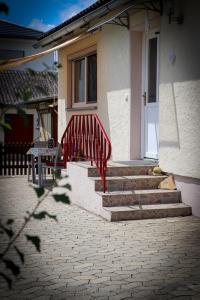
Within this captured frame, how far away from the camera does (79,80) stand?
1325 cm

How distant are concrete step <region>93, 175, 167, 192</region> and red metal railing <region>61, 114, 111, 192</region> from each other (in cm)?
19

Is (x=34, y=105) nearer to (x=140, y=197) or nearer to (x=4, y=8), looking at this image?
(x=140, y=197)

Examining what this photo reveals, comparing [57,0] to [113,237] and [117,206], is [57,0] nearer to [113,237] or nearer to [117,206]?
[113,237]

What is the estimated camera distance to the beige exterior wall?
9844 millimetres

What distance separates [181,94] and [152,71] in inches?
72.5

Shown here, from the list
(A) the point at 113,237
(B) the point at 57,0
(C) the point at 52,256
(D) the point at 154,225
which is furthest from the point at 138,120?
(B) the point at 57,0

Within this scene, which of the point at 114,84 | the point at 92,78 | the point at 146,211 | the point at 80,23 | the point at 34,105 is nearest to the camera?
the point at 146,211

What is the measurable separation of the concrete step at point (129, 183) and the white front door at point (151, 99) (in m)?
1.11

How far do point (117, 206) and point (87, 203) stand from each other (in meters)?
0.83

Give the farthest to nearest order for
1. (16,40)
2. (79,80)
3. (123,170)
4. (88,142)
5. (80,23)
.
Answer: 1. (16,40)
2. (79,80)
3. (80,23)
4. (88,142)
5. (123,170)

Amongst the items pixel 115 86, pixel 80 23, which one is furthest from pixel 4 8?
pixel 80 23

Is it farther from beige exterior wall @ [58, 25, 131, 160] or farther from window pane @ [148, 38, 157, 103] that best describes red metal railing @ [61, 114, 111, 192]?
window pane @ [148, 38, 157, 103]

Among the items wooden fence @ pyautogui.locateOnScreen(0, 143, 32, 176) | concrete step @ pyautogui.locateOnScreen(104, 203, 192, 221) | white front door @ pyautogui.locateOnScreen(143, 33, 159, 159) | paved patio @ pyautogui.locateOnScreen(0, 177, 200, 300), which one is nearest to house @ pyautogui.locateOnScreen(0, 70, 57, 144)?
wooden fence @ pyautogui.locateOnScreen(0, 143, 32, 176)

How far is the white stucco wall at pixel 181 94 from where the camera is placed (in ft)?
24.2
